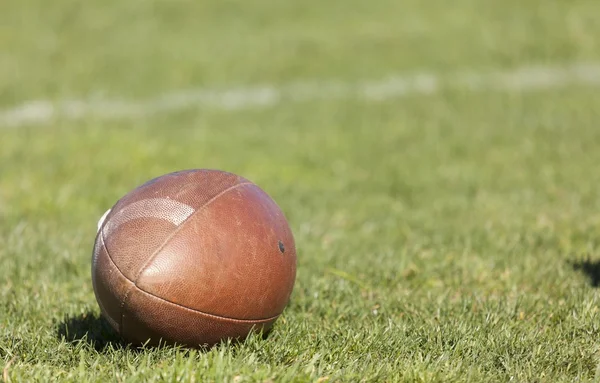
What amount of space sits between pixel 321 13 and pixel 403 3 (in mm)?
1916

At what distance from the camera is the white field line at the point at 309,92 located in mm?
11672

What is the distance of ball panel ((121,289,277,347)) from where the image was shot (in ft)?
12.3

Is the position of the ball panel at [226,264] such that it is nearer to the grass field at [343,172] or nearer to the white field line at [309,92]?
the grass field at [343,172]

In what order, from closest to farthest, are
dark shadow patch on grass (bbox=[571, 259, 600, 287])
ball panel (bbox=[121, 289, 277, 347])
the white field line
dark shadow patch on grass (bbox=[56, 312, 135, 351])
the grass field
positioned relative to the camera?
ball panel (bbox=[121, 289, 277, 347]), the grass field, dark shadow patch on grass (bbox=[56, 312, 135, 351]), dark shadow patch on grass (bbox=[571, 259, 600, 287]), the white field line

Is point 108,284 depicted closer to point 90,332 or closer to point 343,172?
point 90,332

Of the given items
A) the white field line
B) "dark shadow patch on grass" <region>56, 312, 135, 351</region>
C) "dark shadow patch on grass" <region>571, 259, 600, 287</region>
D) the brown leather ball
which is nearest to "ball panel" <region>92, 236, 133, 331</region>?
the brown leather ball

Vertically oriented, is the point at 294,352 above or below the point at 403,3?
below

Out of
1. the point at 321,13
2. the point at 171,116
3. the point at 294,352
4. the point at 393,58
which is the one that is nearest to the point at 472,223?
the point at 294,352

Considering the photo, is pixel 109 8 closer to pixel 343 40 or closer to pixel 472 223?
pixel 343 40

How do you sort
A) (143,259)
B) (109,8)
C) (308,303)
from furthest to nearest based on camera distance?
(109,8)
(308,303)
(143,259)

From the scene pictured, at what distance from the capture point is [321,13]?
17.4 m

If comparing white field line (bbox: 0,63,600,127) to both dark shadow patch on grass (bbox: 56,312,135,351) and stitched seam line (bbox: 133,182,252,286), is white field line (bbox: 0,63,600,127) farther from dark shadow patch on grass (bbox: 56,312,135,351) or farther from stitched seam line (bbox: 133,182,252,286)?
stitched seam line (bbox: 133,182,252,286)

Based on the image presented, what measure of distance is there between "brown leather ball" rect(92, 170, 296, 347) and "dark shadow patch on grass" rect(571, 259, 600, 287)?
230cm

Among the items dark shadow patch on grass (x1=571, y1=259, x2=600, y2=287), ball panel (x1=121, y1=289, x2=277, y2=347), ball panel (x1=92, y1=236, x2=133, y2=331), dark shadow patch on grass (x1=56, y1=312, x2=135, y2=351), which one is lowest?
dark shadow patch on grass (x1=571, y1=259, x2=600, y2=287)
